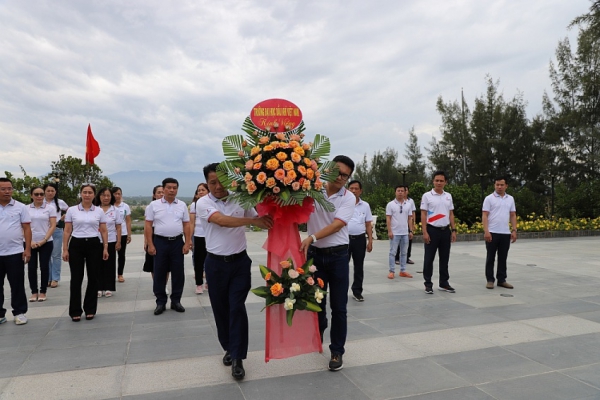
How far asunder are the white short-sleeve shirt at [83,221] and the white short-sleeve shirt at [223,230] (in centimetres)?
245

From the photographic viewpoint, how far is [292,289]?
3.28 metres

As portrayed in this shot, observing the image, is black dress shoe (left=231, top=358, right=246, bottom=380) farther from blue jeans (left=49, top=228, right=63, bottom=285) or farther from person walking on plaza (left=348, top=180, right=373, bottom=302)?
blue jeans (left=49, top=228, right=63, bottom=285)

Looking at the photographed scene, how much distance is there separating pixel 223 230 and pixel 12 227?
122 inches

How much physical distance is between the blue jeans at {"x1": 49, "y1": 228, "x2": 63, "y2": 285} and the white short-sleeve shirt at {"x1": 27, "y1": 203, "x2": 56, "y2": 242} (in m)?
0.91

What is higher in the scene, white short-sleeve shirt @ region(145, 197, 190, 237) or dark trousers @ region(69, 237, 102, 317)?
white short-sleeve shirt @ region(145, 197, 190, 237)

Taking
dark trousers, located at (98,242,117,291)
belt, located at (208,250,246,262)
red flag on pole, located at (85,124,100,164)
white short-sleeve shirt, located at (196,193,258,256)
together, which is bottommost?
dark trousers, located at (98,242,117,291)

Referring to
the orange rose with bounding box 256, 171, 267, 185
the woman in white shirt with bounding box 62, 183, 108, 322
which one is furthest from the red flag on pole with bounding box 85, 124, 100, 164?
the orange rose with bounding box 256, 171, 267, 185

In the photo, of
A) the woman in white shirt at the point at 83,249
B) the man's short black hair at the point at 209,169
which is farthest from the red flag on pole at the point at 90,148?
the man's short black hair at the point at 209,169

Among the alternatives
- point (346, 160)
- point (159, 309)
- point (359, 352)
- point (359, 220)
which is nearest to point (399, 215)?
point (359, 220)

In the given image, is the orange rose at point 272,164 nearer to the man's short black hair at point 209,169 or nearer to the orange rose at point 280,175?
the orange rose at point 280,175

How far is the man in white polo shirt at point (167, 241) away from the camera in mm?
5637

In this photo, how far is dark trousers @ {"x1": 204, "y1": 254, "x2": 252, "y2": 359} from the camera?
3545mm

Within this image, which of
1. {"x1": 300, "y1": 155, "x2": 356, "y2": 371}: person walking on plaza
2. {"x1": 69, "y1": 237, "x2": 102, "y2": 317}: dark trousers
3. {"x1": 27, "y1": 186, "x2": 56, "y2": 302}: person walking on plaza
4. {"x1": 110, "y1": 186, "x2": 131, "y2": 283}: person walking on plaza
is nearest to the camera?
{"x1": 300, "y1": 155, "x2": 356, "y2": 371}: person walking on plaza

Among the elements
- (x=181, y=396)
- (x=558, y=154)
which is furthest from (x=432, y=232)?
(x=558, y=154)
